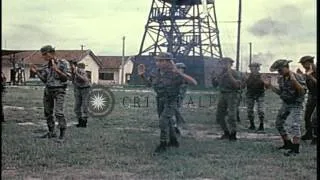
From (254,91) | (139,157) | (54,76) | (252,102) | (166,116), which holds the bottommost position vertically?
(139,157)

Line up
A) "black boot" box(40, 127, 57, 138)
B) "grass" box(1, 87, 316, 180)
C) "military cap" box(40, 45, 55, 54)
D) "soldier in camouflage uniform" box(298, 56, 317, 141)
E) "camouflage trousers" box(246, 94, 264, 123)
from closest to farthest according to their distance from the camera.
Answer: "grass" box(1, 87, 316, 180) → "soldier in camouflage uniform" box(298, 56, 317, 141) → "military cap" box(40, 45, 55, 54) → "black boot" box(40, 127, 57, 138) → "camouflage trousers" box(246, 94, 264, 123)

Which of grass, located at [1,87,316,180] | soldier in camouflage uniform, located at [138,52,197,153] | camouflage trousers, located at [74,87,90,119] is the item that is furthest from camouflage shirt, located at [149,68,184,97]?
camouflage trousers, located at [74,87,90,119]

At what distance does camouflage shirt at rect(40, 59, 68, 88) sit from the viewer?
27.3ft

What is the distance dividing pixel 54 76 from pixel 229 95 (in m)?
2.72

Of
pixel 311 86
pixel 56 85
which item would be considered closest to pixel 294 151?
pixel 311 86

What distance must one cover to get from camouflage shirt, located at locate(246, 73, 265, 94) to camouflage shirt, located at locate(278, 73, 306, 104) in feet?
12.2

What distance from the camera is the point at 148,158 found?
6.84 metres

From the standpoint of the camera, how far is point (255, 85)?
11297 millimetres

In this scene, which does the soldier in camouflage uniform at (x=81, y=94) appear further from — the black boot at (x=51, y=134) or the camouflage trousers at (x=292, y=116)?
the camouflage trousers at (x=292, y=116)

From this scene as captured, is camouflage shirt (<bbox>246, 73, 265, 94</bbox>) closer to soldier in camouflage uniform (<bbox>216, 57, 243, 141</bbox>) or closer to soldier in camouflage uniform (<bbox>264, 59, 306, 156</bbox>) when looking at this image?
soldier in camouflage uniform (<bbox>216, 57, 243, 141</bbox>)

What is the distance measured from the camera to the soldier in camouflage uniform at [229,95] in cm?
891

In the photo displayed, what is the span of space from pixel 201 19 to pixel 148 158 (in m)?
26.3

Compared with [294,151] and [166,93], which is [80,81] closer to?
[166,93]

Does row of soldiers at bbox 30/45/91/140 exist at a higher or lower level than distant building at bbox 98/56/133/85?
lower
